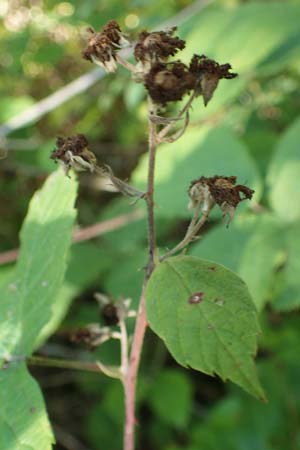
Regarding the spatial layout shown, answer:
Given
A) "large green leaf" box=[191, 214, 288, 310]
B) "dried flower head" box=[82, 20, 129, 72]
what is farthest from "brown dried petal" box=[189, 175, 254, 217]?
"large green leaf" box=[191, 214, 288, 310]

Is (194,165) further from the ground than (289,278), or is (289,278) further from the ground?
(194,165)

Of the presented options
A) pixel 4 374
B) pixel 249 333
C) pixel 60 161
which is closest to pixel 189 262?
pixel 249 333

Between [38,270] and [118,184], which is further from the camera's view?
[38,270]

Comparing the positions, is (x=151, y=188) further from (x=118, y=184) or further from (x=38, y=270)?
(x=38, y=270)

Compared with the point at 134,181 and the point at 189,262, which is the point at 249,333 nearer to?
the point at 189,262

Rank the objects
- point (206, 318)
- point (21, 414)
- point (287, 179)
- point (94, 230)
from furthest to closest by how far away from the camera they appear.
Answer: point (94, 230), point (287, 179), point (21, 414), point (206, 318)

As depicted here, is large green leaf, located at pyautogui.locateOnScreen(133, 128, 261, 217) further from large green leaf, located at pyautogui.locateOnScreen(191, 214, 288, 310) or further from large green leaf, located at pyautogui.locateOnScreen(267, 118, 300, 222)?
large green leaf, located at pyautogui.locateOnScreen(191, 214, 288, 310)

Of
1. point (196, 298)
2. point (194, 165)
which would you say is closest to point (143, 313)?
point (196, 298)
